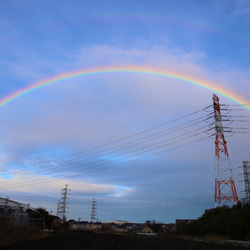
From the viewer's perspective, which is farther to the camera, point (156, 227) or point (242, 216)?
point (156, 227)

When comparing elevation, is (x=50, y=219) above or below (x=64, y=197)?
below

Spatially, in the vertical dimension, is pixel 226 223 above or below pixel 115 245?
above

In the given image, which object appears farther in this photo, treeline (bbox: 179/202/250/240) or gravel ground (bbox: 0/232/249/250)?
treeline (bbox: 179/202/250/240)

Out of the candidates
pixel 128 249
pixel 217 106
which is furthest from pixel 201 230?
pixel 128 249

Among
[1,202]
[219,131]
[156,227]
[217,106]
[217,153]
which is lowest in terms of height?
[156,227]

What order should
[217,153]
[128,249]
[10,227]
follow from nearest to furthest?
[128,249] → [10,227] → [217,153]

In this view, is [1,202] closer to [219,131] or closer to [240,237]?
[219,131]

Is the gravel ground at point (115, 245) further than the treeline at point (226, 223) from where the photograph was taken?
No

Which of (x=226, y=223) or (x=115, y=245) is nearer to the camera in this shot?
(x=115, y=245)
